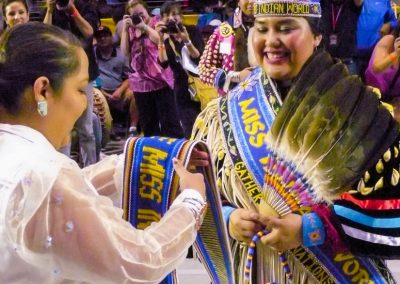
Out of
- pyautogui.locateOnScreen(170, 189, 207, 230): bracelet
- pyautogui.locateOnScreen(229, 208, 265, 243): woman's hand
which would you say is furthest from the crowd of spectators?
pyautogui.locateOnScreen(170, 189, 207, 230): bracelet

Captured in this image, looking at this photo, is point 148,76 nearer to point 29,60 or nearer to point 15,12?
point 15,12

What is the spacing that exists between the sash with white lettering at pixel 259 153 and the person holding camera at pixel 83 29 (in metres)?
3.05

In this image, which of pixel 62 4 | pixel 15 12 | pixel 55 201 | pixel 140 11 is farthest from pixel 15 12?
pixel 55 201

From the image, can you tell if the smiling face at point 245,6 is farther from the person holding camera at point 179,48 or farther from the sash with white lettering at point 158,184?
the sash with white lettering at point 158,184

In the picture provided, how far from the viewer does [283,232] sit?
184 cm

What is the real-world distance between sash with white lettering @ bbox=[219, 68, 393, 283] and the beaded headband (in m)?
0.17

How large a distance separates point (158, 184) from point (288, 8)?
506mm

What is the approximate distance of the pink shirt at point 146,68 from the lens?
612 centimetres

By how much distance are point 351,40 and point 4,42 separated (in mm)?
3989

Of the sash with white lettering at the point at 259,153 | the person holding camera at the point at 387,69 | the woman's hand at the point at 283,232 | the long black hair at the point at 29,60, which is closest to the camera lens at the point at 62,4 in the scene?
the person holding camera at the point at 387,69

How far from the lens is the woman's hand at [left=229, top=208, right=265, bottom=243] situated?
1885 mm

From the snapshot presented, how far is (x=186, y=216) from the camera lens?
1.58 metres

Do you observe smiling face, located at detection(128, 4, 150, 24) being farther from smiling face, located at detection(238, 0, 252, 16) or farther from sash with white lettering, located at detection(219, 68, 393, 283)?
sash with white lettering, located at detection(219, 68, 393, 283)

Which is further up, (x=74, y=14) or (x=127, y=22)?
(x=74, y=14)
